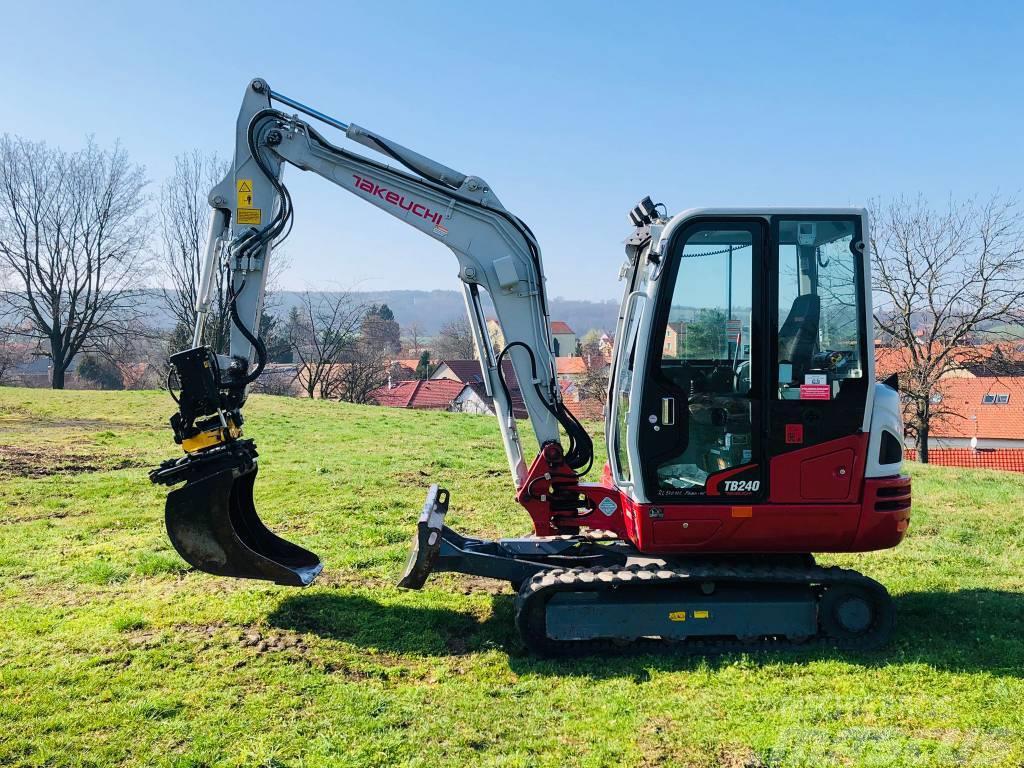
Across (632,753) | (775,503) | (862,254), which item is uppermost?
(862,254)

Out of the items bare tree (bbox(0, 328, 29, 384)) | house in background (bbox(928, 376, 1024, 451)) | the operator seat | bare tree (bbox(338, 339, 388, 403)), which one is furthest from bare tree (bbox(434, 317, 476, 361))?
the operator seat

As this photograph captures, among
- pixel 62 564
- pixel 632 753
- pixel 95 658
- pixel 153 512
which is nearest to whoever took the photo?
pixel 632 753

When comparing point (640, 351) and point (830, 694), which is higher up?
point (640, 351)

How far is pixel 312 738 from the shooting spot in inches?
178

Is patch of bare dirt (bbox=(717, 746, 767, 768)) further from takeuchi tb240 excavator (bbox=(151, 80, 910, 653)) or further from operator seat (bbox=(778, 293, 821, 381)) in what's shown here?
operator seat (bbox=(778, 293, 821, 381))

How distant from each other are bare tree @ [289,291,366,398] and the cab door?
37816 mm

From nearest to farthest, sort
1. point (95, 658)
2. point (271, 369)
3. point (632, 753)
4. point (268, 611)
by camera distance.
Result: point (632, 753), point (95, 658), point (268, 611), point (271, 369)

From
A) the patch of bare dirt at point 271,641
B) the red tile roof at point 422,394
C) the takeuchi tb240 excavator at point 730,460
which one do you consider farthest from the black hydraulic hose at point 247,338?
the red tile roof at point 422,394

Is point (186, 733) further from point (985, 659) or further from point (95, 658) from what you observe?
point (985, 659)

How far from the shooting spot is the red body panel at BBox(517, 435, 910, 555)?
5.74 metres

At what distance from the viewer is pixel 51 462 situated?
517 inches

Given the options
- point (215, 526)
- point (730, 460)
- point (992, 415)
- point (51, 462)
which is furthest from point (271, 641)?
point (992, 415)

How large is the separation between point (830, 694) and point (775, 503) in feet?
4.36

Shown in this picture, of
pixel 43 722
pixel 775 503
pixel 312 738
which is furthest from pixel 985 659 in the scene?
pixel 43 722
